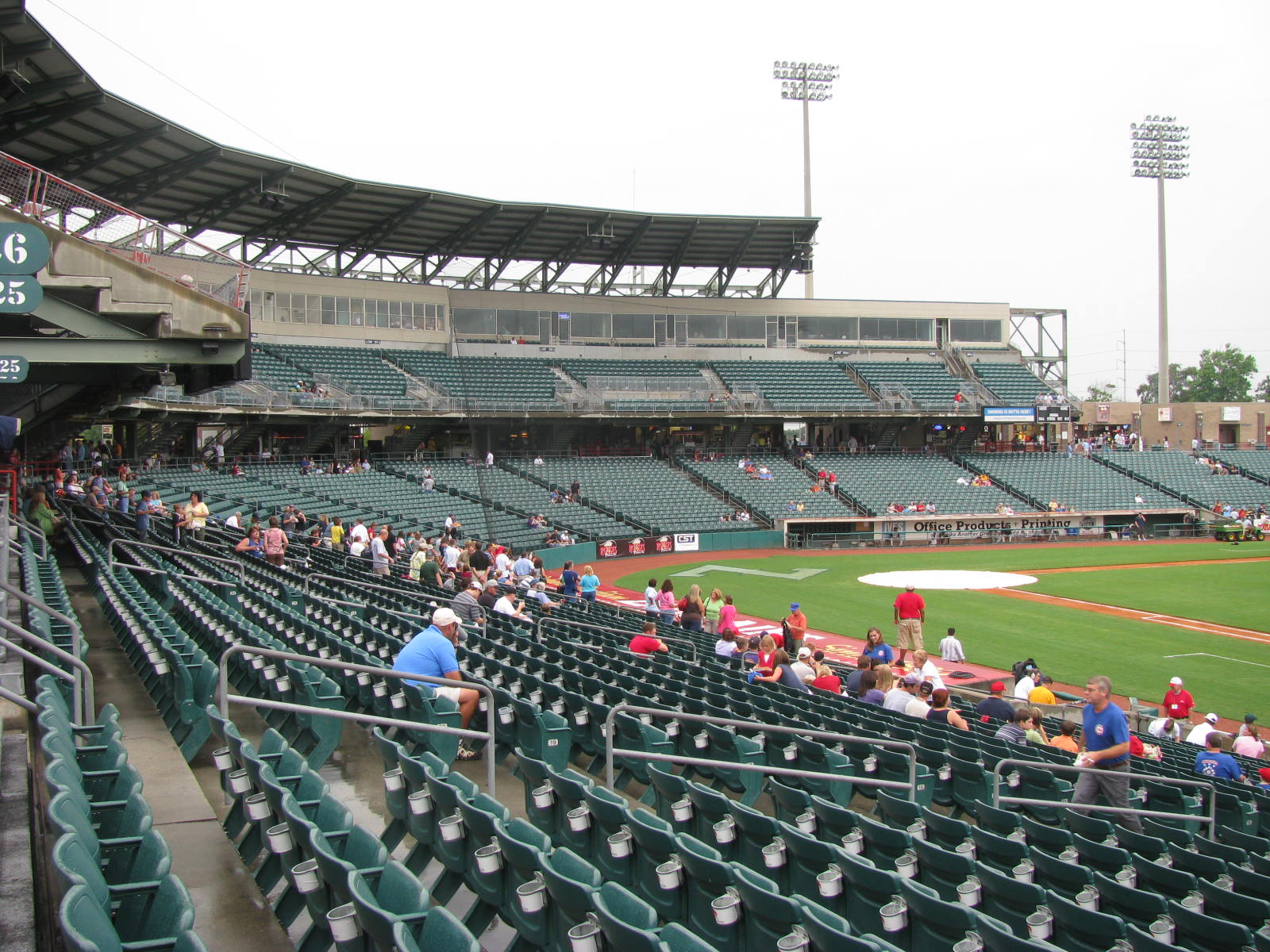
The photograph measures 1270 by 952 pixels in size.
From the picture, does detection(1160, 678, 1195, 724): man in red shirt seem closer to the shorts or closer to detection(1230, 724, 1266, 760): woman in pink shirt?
detection(1230, 724, 1266, 760): woman in pink shirt

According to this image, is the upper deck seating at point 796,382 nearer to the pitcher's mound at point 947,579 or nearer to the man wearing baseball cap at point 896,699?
the pitcher's mound at point 947,579

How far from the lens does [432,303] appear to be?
48688mm

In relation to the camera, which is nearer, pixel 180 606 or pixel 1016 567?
pixel 180 606

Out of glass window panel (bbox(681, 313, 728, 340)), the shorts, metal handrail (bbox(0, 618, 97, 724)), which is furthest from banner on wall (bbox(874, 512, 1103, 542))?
metal handrail (bbox(0, 618, 97, 724))

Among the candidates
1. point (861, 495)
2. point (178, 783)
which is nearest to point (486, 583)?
point (178, 783)

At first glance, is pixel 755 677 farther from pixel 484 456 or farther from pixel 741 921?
→ pixel 484 456

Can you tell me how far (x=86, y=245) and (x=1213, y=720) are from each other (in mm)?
14912

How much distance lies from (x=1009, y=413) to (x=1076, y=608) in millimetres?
26723

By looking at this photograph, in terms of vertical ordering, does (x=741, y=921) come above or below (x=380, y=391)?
below

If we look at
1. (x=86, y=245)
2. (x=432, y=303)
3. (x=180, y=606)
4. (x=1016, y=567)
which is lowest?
(x=1016, y=567)

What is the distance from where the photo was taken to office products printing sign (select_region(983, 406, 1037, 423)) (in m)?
51.2

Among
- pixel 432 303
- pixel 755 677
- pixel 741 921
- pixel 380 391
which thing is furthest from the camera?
pixel 432 303

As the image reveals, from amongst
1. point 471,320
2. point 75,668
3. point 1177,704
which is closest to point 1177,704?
point 1177,704

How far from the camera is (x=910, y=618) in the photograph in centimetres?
1930
